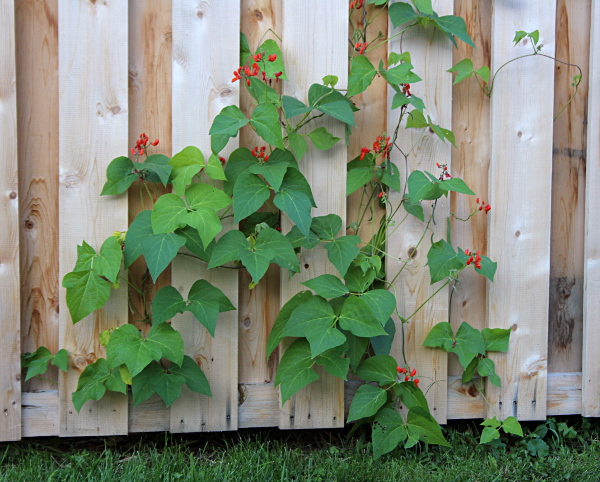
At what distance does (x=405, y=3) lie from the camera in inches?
79.5

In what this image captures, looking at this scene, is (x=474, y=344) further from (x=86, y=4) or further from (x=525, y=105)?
(x=86, y=4)

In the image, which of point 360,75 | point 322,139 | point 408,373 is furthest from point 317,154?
point 408,373

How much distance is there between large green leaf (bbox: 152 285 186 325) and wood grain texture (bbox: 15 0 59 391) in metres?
0.42

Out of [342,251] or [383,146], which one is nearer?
[342,251]

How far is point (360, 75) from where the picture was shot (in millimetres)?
1959

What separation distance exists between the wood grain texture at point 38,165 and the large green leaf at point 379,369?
1.14m

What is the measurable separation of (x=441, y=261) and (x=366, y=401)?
58 centimetres

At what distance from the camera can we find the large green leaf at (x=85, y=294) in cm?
185

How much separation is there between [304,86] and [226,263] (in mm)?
714

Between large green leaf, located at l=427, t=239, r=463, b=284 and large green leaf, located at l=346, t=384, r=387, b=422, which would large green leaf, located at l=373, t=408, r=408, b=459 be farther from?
large green leaf, located at l=427, t=239, r=463, b=284

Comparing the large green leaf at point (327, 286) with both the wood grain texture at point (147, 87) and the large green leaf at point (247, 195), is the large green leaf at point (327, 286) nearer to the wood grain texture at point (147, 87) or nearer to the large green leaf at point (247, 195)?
the large green leaf at point (247, 195)

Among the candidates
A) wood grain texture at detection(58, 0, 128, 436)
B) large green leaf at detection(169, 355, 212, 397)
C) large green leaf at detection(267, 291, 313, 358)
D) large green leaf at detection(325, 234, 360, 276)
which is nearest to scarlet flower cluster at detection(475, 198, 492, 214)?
large green leaf at detection(325, 234, 360, 276)

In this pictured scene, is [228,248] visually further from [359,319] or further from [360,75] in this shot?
[360,75]

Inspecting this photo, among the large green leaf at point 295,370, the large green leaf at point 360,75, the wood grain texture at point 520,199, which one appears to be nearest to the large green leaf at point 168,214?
the large green leaf at point 295,370
